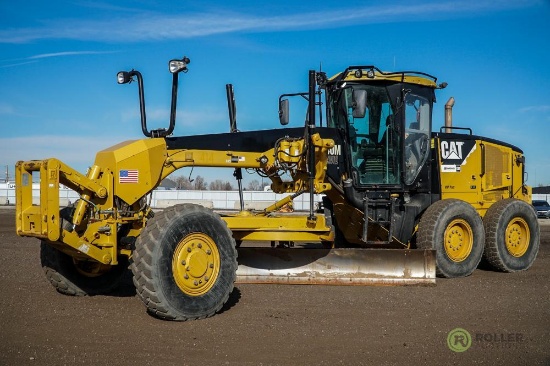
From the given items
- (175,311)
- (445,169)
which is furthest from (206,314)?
(445,169)

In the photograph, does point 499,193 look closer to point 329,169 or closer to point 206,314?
point 329,169

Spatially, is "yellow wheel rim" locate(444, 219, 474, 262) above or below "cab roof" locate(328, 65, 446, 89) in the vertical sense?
below

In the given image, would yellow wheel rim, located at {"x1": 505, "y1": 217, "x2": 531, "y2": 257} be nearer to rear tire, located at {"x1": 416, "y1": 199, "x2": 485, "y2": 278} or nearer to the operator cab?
rear tire, located at {"x1": 416, "y1": 199, "x2": 485, "y2": 278}

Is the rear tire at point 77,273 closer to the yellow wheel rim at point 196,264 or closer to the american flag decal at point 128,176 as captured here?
the american flag decal at point 128,176

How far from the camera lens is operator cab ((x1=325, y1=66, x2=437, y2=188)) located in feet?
34.6

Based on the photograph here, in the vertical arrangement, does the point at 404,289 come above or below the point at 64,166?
below

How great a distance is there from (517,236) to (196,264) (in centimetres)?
721

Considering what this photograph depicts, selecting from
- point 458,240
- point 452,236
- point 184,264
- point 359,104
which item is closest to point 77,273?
point 184,264

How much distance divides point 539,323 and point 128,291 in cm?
523

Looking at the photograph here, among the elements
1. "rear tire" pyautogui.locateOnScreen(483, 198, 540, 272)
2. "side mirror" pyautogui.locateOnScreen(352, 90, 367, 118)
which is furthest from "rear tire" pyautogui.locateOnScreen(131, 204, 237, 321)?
"rear tire" pyautogui.locateOnScreen(483, 198, 540, 272)

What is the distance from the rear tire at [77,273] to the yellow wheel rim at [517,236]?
7.09 meters

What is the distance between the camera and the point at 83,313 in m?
7.41

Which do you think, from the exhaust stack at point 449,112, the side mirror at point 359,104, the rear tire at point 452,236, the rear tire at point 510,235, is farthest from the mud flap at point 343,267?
the exhaust stack at point 449,112

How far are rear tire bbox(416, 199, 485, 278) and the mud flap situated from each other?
2.95 ft
